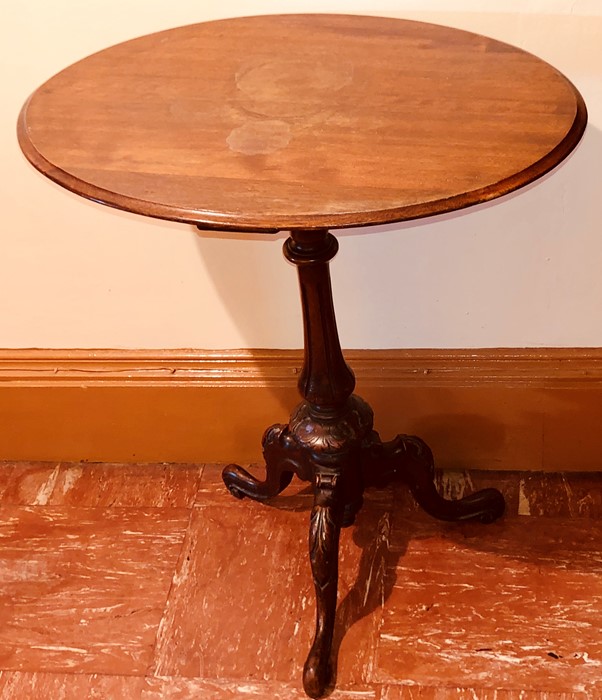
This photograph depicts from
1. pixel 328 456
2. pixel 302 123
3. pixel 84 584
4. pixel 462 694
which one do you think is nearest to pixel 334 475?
pixel 328 456

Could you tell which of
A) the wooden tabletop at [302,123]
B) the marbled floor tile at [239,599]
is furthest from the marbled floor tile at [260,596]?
the wooden tabletop at [302,123]

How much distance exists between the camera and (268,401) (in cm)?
162

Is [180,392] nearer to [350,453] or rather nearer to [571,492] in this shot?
[350,453]

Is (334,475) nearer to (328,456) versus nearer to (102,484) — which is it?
(328,456)

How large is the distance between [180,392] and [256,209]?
2.83 ft

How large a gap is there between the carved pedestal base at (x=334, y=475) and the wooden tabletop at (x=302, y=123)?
0.53 m

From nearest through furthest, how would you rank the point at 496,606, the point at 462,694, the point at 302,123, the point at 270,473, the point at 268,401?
the point at 302,123, the point at 462,694, the point at 496,606, the point at 270,473, the point at 268,401

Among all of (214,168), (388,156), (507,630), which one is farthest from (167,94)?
(507,630)

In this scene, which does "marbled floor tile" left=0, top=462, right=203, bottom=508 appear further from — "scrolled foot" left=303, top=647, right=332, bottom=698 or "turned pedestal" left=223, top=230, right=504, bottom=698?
"scrolled foot" left=303, top=647, right=332, bottom=698

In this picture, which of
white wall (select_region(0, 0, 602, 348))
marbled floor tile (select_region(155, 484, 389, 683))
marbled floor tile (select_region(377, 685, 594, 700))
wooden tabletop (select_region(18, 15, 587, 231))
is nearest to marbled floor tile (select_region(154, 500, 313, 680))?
marbled floor tile (select_region(155, 484, 389, 683))

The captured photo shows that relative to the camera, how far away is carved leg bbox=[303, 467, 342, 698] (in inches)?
50.6

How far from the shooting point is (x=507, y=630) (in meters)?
1.35

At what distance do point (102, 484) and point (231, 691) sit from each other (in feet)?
1.75

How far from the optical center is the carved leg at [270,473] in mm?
1438
